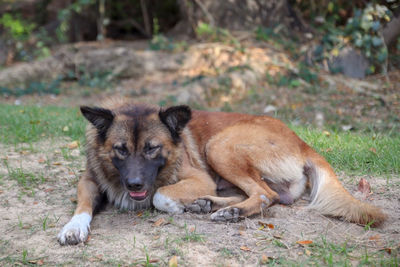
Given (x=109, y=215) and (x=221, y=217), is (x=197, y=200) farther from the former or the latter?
(x=109, y=215)

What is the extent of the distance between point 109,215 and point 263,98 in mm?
5931

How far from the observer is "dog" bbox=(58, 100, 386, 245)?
3.49 metres

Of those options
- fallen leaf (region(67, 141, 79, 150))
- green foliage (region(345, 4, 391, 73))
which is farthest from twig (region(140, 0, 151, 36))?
fallen leaf (region(67, 141, 79, 150))

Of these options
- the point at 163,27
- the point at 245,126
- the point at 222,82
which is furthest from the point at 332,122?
the point at 163,27

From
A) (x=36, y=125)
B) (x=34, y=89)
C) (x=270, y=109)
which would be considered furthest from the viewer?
(x=34, y=89)

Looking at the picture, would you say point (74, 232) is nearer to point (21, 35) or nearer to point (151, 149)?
point (151, 149)

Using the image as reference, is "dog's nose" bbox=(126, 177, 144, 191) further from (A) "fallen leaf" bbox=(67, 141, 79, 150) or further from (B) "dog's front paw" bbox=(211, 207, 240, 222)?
(A) "fallen leaf" bbox=(67, 141, 79, 150)

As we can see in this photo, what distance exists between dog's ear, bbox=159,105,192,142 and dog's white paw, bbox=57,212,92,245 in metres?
1.15

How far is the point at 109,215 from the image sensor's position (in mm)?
3725

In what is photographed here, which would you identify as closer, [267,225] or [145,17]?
[267,225]

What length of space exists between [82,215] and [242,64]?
7.13 metres

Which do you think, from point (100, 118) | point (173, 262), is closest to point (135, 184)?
point (100, 118)

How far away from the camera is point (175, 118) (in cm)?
380

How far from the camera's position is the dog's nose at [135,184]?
3.33 m
